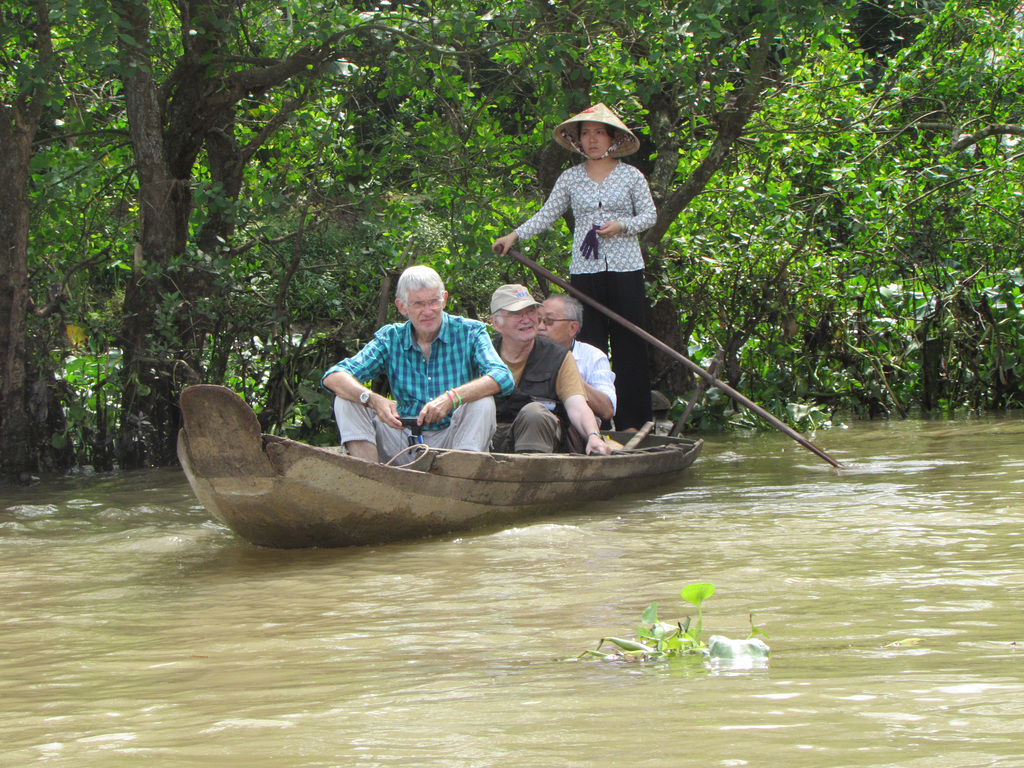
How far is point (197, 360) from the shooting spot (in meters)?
8.41

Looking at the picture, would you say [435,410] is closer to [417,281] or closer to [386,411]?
[386,411]

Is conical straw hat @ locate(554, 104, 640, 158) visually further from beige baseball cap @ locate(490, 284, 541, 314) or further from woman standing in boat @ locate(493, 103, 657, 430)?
beige baseball cap @ locate(490, 284, 541, 314)

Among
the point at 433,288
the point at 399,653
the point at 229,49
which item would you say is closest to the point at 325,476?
the point at 433,288

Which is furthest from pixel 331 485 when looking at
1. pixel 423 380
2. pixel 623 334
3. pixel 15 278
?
pixel 15 278

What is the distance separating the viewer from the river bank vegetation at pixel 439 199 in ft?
24.6

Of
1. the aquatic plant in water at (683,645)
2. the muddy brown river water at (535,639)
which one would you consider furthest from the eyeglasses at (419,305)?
the aquatic plant in water at (683,645)

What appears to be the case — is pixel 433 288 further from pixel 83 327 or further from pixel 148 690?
pixel 83 327

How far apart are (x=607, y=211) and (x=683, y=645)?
5.18 metres

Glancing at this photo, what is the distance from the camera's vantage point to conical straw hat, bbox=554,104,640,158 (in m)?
7.14

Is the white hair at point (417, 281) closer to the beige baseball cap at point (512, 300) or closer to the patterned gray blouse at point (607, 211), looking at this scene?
the beige baseball cap at point (512, 300)

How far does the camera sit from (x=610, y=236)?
737 cm

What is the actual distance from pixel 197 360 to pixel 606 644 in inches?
248

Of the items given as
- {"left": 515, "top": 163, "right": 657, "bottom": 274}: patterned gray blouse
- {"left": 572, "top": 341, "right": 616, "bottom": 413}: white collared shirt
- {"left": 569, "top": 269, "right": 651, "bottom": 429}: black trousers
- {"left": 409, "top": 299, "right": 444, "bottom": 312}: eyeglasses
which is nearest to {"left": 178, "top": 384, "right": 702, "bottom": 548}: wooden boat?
{"left": 409, "top": 299, "right": 444, "bottom": 312}: eyeglasses

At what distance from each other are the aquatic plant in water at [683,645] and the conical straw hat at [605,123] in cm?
506
